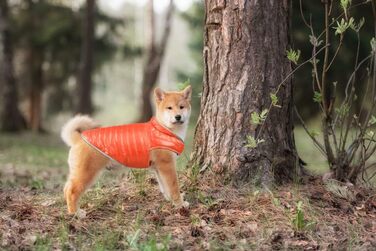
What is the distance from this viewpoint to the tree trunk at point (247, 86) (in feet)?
17.6

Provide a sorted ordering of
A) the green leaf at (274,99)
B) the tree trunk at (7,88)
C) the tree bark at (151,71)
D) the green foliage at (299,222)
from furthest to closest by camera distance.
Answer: the tree bark at (151,71)
the tree trunk at (7,88)
the green leaf at (274,99)
the green foliage at (299,222)

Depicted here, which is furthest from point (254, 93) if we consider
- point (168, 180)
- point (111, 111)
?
point (111, 111)

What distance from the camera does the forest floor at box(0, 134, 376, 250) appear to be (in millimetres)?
4410

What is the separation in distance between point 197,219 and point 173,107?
1026 mm

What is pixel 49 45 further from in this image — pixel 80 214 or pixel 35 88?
pixel 80 214

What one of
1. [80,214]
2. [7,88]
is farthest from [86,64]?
[80,214]

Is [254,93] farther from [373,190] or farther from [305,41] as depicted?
[305,41]

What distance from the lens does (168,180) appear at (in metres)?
5.06

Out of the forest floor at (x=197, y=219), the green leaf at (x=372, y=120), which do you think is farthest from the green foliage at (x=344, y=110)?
the forest floor at (x=197, y=219)

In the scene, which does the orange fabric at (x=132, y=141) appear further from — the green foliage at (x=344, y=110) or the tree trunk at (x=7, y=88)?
the tree trunk at (x=7, y=88)

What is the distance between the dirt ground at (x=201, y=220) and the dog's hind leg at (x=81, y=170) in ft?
0.49

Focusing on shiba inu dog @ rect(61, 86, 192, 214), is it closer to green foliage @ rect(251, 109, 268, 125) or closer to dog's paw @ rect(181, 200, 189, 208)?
dog's paw @ rect(181, 200, 189, 208)

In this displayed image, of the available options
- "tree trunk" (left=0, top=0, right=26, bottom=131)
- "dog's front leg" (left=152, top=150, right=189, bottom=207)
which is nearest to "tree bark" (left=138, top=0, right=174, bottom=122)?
"tree trunk" (left=0, top=0, right=26, bottom=131)

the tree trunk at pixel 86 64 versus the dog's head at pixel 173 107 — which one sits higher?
the dog's head at pixel 173 107
